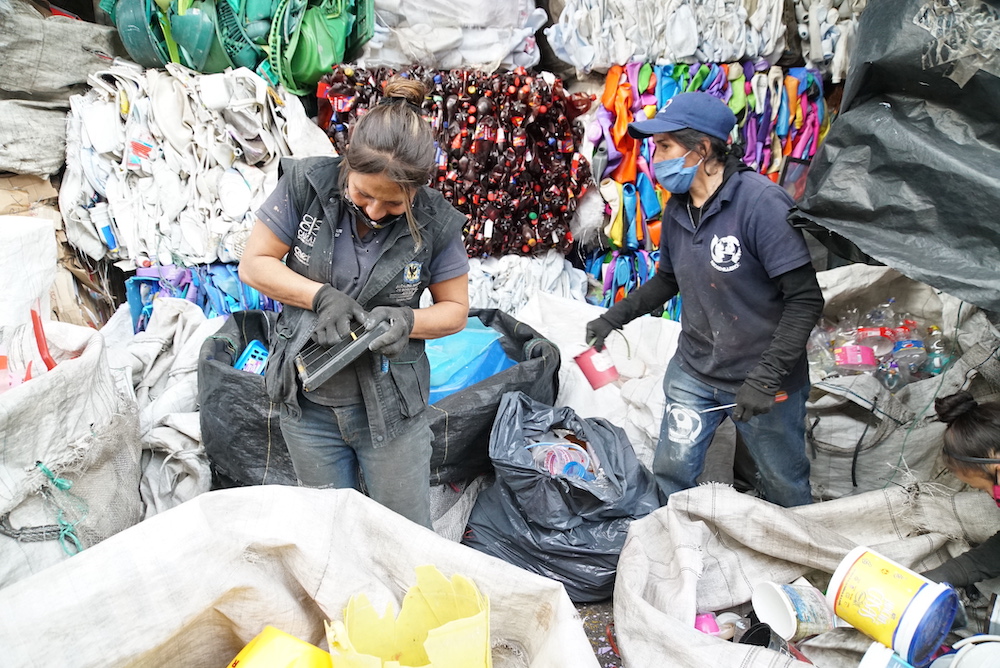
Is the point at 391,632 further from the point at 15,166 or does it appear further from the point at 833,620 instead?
the point at 15,166

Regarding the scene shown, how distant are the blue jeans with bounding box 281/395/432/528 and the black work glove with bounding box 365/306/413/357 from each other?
243 millimetres

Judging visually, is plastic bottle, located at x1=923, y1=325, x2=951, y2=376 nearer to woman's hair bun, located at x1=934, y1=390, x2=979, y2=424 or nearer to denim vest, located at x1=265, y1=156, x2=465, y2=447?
woman's hair bun, located at x1=934, y1=390, x2=979, y2=424

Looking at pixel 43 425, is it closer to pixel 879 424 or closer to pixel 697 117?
pixel 697 117

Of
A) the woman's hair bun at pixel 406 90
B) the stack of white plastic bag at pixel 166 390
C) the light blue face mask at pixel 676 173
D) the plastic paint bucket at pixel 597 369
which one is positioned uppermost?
the woman's hair bun at pixel 406 90

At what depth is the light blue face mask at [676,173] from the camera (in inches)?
77.8

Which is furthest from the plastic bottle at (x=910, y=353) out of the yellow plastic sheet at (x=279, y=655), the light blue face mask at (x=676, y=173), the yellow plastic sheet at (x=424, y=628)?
the yellow plastic sheet at (x=279, y=655)

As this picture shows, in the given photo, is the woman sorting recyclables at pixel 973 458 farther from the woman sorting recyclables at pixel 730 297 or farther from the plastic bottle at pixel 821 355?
the plastic bottle at pixel 821 355

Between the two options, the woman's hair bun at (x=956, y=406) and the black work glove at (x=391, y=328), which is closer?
the black work glove at (x=391, y=328)

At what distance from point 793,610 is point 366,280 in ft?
3.95

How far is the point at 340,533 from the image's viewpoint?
121 cm

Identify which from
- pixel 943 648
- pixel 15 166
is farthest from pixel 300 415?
pixel 15 166

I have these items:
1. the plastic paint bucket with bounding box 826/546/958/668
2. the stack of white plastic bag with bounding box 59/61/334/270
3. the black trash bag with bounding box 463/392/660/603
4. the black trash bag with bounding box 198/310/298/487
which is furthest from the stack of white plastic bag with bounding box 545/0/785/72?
the plastic paint bucket with bounding box 826/546/958/668

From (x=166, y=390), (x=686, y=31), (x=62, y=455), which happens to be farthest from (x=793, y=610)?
(x=686, y=31)

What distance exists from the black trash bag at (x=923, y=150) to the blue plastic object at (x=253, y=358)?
7.22ft
